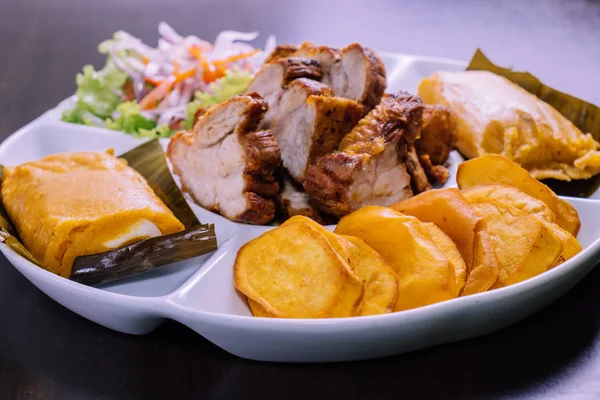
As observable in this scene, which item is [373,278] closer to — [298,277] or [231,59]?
[298,277]

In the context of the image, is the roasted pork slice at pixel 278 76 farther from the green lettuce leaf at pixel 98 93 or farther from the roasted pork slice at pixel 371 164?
the green lettuce leaf at pixel 98 93

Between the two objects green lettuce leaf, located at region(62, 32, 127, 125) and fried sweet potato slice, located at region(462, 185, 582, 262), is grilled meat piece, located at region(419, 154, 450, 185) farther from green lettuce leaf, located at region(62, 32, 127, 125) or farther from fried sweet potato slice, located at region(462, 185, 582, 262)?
green lettuce leaf, located at region(62, 32, 127, 125)

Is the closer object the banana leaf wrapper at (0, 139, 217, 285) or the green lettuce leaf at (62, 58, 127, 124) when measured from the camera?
the banana leaf wrapper at (0, 139, 217, 285)

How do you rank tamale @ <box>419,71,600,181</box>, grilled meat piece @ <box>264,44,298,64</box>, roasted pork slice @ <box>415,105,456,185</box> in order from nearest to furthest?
roasted pork slice @ <box>415,105,456,185</box> → tamale @ <box>419,71,600,181</box> → grilled meat piece @ <box>264,44,298,64</box>

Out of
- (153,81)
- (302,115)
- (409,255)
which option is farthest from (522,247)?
(153,81)

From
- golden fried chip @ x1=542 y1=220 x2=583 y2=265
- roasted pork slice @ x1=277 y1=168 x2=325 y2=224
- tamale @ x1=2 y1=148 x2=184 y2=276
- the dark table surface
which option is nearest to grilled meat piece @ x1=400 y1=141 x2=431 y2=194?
roasted pork slice @ x1=277 y1=168 x2=325 y2=224

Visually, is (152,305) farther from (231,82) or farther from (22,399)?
(231,82)

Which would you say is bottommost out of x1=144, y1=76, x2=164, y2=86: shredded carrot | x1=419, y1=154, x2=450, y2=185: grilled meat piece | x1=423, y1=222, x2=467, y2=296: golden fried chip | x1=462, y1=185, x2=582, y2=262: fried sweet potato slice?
x1=144, y1=76, x2=164, y2=86: shredded carrot
